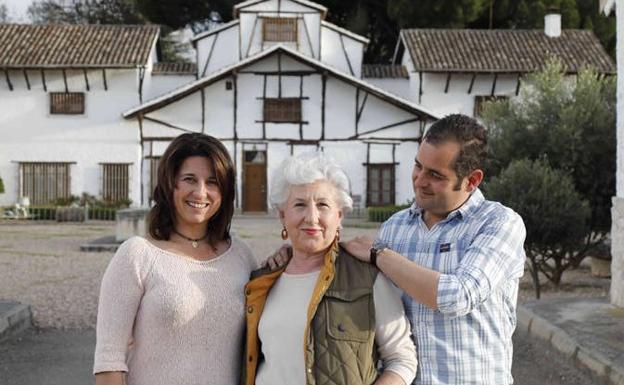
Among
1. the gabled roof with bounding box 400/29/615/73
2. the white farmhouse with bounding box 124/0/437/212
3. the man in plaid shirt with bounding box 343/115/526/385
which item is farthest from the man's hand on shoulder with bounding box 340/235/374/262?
the gabled roof with bounding box 400/29/615/73

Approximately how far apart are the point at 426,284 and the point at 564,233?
943 centimetres

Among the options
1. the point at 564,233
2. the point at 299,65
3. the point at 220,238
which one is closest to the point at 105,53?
the point at 299,65

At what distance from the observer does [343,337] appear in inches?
91.8

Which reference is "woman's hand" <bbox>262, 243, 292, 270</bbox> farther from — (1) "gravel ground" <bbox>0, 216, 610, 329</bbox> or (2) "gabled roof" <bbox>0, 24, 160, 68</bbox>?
(2) "gabled roof" <bbox>0, 24, 160, 68</bbox>

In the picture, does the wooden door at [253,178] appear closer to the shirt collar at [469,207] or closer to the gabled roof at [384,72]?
the gabled roof at [384,72]

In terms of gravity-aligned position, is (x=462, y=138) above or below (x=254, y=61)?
below

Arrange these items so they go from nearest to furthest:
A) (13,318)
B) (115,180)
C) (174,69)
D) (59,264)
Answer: (13,318) < (59,264) < (115,180) < (174,69)

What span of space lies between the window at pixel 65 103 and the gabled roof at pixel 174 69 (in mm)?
2920

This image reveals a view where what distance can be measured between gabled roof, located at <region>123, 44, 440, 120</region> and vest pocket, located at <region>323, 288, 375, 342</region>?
23959 mm

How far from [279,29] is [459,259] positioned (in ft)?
85.8

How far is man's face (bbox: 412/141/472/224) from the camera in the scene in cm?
246

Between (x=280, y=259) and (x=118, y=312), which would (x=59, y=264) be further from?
(x=280, y=259)

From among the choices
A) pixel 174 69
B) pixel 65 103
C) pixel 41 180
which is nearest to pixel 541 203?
pixel 174 69

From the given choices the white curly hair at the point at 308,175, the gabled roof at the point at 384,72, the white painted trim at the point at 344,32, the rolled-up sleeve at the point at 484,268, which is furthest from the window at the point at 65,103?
the rolled-up sleeve at the point at 484,268
